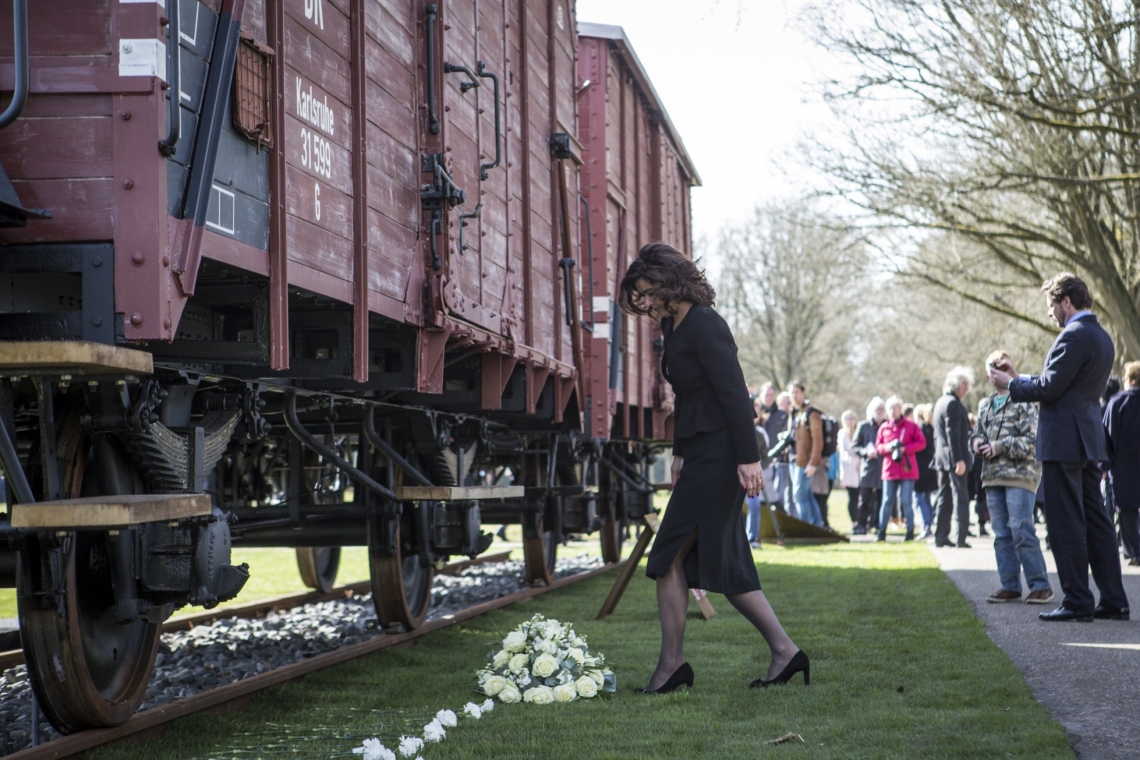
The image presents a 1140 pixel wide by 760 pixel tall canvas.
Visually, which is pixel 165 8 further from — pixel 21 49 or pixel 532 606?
pixel 532 606

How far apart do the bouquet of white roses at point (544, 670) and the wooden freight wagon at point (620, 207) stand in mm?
4325

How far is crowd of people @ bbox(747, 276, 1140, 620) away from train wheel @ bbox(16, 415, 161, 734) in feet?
17.4

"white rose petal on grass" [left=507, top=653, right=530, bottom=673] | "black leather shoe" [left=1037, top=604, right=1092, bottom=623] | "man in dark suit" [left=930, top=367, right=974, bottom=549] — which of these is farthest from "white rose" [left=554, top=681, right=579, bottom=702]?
"man in dark suit" [left=930, top=367, right=974, bottom=549]

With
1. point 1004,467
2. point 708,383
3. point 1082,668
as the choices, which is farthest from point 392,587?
point 1004,467

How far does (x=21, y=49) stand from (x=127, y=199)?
48 cm

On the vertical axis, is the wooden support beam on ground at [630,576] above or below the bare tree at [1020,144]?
below

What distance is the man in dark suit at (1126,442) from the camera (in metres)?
10.3

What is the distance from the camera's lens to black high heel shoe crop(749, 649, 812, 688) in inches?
207

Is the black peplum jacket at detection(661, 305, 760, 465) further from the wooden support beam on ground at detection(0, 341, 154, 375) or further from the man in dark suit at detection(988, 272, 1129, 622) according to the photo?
the man in dark suit at detection(988, 272, 1129, 622)

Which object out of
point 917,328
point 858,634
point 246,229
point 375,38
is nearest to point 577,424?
point 858,634

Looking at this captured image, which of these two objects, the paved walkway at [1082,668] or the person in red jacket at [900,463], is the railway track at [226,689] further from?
the person in red jacket at [900,463]

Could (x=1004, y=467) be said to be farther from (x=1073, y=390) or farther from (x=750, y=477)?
(x=750, y=477)

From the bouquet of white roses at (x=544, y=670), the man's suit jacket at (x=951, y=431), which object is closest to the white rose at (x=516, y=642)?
the bouquet of white roses at (x=544, y=670)

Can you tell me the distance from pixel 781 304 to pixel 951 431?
92.7 ft
